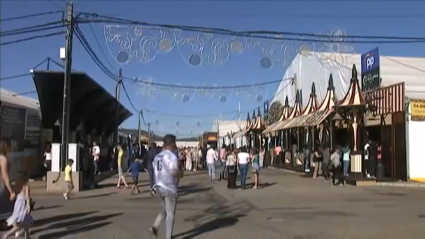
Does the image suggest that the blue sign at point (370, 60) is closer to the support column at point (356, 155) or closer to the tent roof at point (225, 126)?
the support column at point (356, 155)

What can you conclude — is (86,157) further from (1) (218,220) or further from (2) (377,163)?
(2) (377,163)

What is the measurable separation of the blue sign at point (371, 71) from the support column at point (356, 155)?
291 cm

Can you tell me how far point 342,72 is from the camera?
123ft

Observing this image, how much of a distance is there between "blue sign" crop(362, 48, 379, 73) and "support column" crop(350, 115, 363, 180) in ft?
11.1

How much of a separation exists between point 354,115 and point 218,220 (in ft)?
51.0

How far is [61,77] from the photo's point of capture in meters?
23.2

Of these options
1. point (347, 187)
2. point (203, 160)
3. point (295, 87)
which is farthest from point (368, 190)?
point (295, 87)

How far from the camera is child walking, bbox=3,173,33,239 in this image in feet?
30.6

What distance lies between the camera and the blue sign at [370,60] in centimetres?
2827

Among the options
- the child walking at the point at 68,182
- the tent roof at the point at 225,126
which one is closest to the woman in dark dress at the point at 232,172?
the child walking at the point at 68,182

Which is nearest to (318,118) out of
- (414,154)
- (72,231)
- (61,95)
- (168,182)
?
→ (414,154)

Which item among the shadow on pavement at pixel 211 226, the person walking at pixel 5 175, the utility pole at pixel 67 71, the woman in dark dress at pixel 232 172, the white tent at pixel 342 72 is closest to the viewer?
the person walking at pixel 5 175

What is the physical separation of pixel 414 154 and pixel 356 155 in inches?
102

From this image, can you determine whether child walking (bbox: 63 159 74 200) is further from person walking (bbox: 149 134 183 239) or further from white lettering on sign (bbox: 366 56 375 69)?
white lettering on sign (bbox: 366 56 375 69)
